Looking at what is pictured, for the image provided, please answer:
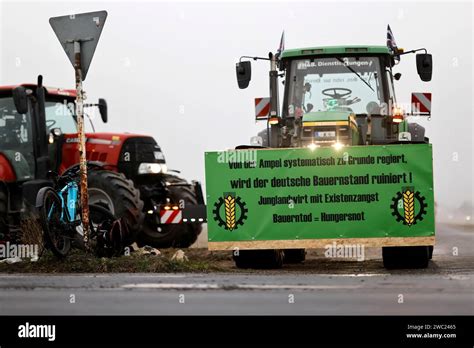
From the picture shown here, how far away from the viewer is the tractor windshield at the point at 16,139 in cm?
1759

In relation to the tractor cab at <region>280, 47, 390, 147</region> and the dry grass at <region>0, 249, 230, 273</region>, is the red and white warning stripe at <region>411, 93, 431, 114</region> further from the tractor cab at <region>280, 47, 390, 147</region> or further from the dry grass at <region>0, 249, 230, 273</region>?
the dry grass at <region>0, 249, 230, 273</region>

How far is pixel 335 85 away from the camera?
606 inches

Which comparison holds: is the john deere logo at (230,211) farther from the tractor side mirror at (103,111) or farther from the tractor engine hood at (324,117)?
the tractor side mirror at (103,111)

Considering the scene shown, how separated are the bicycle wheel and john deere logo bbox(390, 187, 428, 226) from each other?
14.3ft

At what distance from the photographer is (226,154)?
44.9 ft

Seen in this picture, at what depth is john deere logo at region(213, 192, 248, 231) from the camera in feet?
44.3

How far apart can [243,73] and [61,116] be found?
14.5 ft

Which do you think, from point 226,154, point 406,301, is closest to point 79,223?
point 226,154

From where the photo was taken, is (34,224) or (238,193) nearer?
(238,193)
